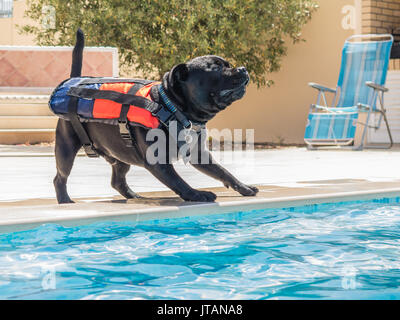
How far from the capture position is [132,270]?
7.88 feet

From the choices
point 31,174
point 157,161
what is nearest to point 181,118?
point 157,161

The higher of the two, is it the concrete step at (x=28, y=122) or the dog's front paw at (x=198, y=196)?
the dog's front paw at (x=198, y=196)

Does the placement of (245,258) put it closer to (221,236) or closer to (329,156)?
(221,236)

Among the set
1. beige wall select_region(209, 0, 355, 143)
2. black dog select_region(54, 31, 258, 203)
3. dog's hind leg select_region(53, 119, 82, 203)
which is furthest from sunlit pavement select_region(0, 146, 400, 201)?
beige wall select_region(209, 0, 355, 143)

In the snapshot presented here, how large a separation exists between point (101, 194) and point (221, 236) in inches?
48.8

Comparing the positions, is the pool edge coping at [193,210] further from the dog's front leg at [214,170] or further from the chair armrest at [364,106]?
the chair armrest at [364,106]

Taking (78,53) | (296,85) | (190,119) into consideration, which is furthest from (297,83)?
(190,119)

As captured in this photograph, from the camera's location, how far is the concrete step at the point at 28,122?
9.02 m

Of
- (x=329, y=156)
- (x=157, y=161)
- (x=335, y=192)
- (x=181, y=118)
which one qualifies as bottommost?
(x=329, y=156)

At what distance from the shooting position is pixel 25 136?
918 cm

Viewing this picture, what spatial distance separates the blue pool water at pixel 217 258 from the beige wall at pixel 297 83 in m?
7.30

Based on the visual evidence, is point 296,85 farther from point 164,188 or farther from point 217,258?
point 217,258

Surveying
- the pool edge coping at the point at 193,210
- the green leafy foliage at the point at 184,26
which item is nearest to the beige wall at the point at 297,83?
the green leafy foliage at the point at 184,26

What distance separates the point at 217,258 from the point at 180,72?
106 cm
